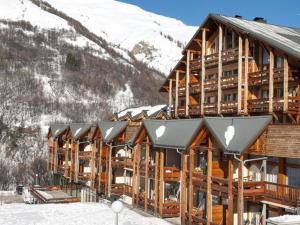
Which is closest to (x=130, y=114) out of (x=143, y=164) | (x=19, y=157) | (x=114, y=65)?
(x=143, y=164)

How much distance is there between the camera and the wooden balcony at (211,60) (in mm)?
32906

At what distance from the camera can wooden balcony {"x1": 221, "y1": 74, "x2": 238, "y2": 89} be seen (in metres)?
30.4

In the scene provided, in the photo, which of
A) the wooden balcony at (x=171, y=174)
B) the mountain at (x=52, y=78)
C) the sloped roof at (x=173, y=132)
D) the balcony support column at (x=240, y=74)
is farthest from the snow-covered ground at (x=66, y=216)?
the mountain at (x=52, y=78)

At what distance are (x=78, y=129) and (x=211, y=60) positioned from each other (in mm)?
16421

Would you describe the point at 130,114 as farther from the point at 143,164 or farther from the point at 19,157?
the point at 19,157

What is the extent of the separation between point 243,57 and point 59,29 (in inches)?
4799

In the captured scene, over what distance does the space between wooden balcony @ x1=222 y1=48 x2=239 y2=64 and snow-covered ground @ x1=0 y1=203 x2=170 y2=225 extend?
12.0 metres

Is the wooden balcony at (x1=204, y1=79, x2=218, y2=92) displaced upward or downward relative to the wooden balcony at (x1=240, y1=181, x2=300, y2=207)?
upward

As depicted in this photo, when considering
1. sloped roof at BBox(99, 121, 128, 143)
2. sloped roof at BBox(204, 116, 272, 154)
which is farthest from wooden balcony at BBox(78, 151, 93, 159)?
sloped roof at BBox(204, 116, 272, 154)

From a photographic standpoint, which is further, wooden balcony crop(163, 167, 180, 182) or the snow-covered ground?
wooden balcony crop(163, 167, 180, 182)

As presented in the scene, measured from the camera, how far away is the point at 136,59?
161m

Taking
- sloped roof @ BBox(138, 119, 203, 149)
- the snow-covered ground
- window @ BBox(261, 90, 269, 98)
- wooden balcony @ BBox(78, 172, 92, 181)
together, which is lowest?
the snow-covered ground

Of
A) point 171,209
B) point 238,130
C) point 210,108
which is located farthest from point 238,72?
point 171,209

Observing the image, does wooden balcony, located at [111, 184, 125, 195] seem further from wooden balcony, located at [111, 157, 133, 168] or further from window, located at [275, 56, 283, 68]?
window, located at [275, 56, 283, 68]
